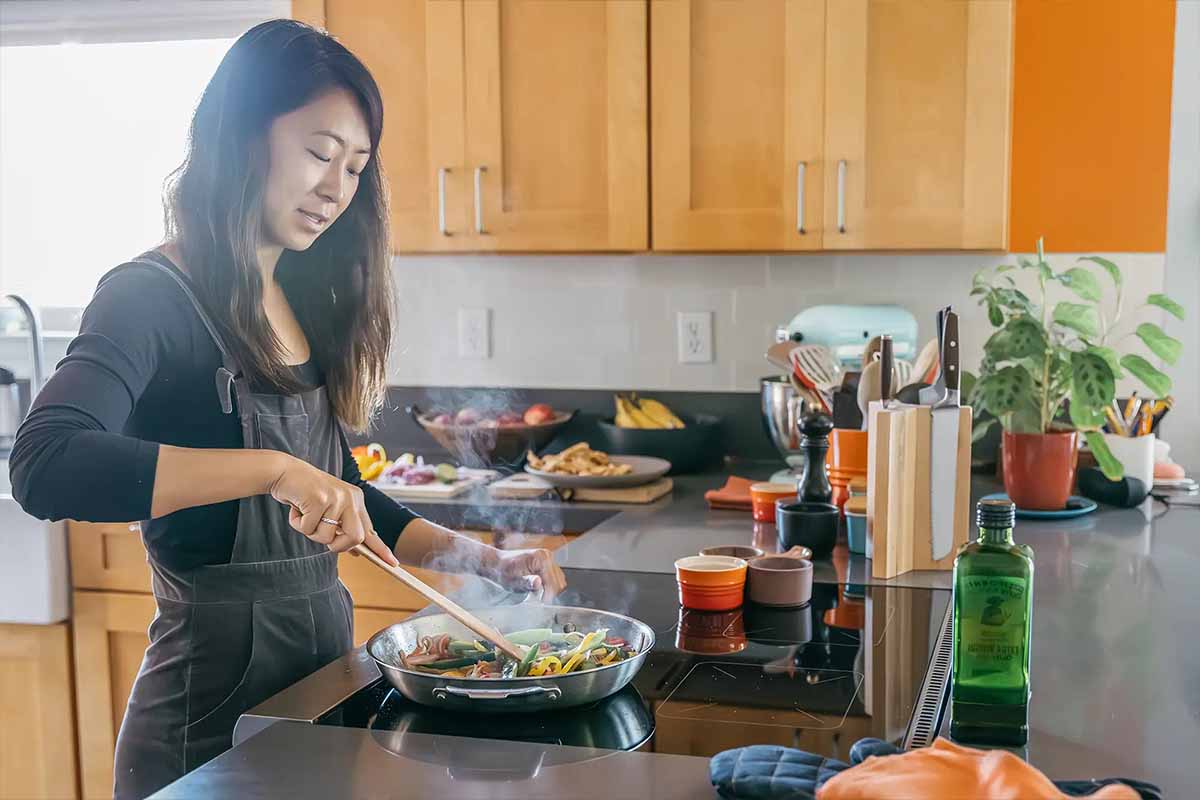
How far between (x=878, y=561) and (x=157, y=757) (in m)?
1.03

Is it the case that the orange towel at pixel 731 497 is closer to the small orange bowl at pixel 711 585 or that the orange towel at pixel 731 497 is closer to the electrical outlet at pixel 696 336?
the electrical outlet at pixel 696 336

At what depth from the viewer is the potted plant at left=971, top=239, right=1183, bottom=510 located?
2129 mm

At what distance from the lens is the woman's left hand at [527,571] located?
1.57 metres

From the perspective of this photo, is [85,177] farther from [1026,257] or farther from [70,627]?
[1026,257]

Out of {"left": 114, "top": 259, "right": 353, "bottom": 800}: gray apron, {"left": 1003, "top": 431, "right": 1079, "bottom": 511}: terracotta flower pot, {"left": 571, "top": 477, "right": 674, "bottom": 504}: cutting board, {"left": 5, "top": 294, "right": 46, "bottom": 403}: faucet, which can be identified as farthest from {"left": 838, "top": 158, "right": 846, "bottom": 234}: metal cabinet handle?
{"left": 5, "top": 294, "right": 46, "bottom": 403}: faucet

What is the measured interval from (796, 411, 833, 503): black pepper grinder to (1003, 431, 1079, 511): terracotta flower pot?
0.41 meters

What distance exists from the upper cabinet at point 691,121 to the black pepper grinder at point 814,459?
0.60 m

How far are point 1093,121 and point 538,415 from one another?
4.62ft

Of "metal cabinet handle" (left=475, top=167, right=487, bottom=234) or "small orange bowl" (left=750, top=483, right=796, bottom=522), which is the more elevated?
"metal cabinet handle" (left=475, top=167, right=487, bottom=234)

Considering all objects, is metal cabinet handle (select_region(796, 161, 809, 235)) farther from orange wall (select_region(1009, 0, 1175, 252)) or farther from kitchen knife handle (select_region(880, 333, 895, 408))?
kitchen knife handle (select_region(880, 333, 895, 408))

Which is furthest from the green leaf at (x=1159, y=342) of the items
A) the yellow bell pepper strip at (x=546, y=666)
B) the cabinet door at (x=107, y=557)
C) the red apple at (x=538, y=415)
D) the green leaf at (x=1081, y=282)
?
the cabinet door at (x=107, y=557)

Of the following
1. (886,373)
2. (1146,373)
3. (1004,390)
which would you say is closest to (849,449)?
(886,373)

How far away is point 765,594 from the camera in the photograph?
1.60m

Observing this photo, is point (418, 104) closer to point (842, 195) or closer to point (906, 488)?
point (842, 195)
